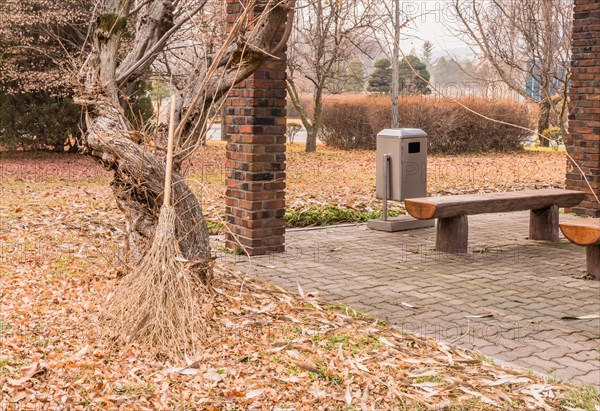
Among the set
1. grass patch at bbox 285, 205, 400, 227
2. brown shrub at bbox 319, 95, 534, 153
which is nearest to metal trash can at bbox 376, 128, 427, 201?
grass patch at bbox 285, 205, 400, 227

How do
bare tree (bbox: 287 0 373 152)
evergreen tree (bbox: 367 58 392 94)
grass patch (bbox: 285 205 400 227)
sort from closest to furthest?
grass patch (bbox: 285 205 400 227), bare tree (bbox: 287 0 373 152), evergreen tree (bbox: 367 58 392 94)

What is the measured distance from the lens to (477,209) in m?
8.40

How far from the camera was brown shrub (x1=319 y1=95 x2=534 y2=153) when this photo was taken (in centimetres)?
2378

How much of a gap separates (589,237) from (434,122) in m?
16.9

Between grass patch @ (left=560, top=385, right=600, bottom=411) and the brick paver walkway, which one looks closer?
grass patch @ (left=560, top=385, right=600, bottom=411)

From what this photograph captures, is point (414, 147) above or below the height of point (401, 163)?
above

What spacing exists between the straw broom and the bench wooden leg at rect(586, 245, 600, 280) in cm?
394

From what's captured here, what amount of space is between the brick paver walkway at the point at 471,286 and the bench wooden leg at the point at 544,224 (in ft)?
0.67

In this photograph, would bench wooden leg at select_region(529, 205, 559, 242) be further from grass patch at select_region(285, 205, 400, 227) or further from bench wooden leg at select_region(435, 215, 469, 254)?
grass patch at select_region(285, 205, 400, 227)

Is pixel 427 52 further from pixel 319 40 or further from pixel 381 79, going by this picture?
pixel 319 40

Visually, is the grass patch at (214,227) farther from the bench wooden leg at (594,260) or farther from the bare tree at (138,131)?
the bench wooden leg at (594,260)

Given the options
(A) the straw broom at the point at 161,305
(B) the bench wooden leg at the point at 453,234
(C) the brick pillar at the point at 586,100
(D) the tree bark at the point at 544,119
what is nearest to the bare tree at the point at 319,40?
(D) the tree bark at the point at 544,119

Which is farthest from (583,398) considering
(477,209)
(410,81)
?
(410,81)

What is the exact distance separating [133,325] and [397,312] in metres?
2.09
